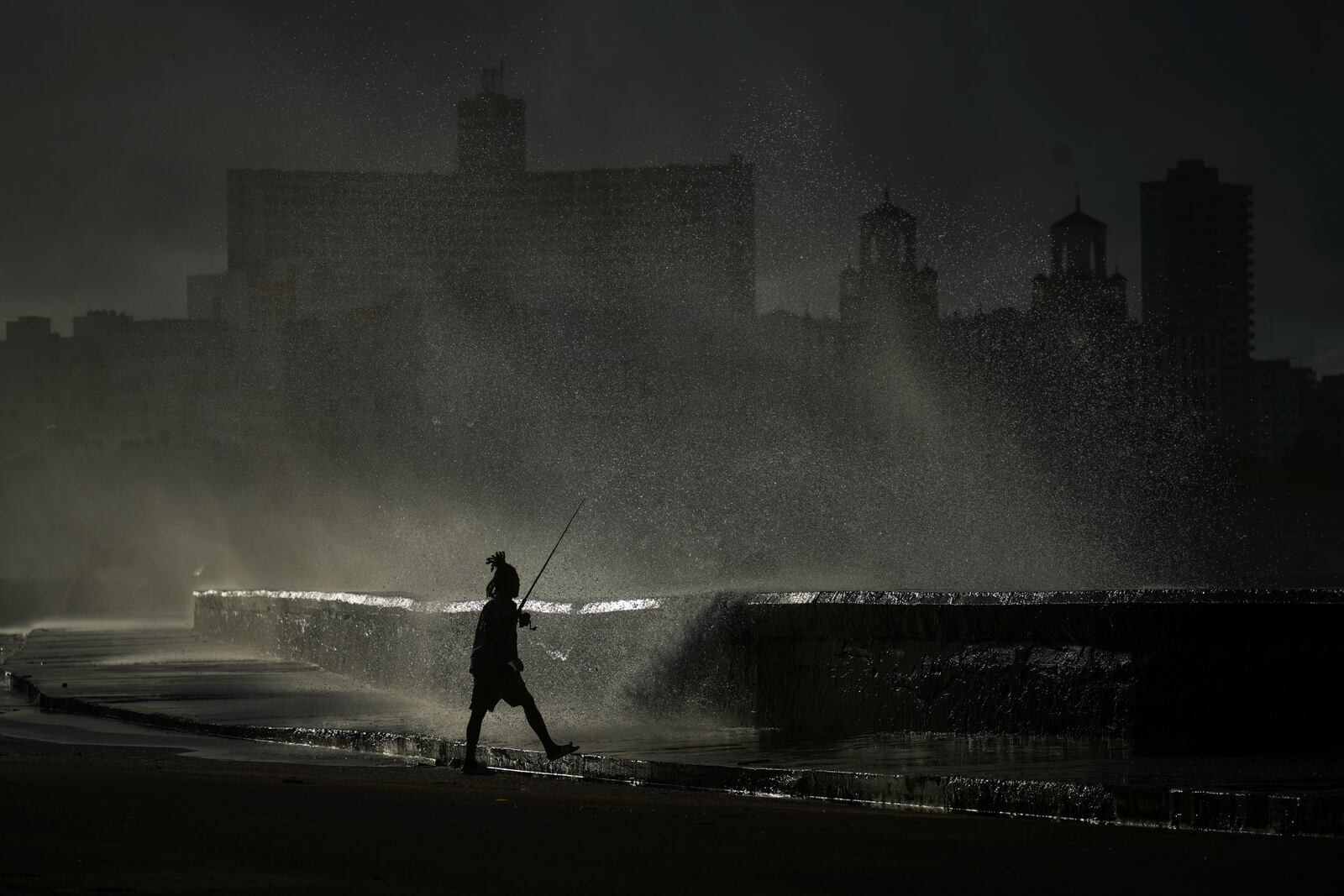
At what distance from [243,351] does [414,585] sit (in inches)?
5335

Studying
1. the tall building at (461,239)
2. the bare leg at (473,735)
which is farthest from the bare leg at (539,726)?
the tall building at (461,239)

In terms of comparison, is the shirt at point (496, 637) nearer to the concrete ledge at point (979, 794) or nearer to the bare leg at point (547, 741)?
the bare leg at point (547, 741)

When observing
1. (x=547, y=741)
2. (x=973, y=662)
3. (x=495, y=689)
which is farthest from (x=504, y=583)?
(x=973, y=662)

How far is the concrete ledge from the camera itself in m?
8.07

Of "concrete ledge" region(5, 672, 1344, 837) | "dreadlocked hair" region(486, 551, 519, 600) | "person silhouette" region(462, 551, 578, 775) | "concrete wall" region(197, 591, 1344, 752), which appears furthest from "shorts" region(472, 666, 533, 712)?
"concrete wall" region(197, 591, 1344, 752)

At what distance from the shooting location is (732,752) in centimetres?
1141

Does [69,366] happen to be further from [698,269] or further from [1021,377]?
[1021,377]

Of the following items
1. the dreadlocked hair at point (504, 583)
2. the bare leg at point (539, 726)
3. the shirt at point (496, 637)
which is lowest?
the bare leg at point (539, 726)

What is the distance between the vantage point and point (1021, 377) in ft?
196

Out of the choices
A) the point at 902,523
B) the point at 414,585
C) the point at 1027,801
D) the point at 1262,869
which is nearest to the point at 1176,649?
the point at 1027,801

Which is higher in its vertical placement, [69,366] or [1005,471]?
[69,366]

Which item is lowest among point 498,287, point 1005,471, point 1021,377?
point 1005,471

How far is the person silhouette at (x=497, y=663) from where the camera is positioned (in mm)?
12000

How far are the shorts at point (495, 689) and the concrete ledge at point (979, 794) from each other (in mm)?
376
